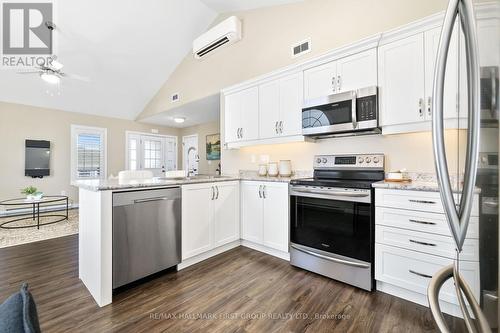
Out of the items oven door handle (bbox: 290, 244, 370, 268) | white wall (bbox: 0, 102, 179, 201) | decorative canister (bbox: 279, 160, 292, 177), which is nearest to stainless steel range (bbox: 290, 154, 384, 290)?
oven door handle (bbox: 290, 244, 370, 268)

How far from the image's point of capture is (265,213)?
8.98ft

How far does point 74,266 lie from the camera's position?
2447 mm

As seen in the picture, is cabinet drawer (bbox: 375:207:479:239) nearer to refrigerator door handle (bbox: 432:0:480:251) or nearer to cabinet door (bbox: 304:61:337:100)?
refrigerator door handle (bbox: 432:0:480:251)

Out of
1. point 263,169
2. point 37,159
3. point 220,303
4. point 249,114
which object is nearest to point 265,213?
point 263,169

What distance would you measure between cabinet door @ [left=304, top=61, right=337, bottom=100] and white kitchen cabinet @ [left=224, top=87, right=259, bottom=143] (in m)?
0.78

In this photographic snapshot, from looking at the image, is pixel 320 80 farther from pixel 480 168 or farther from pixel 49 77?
pixel 49 77

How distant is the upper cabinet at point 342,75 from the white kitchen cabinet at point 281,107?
0.16 metres

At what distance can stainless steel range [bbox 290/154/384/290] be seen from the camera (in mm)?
1951

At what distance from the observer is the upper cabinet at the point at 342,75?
2205 millimetres

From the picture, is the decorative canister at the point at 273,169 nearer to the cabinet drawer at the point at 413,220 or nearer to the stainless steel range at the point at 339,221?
the stainless steel range at the point at 339,221

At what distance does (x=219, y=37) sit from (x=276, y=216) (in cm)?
317

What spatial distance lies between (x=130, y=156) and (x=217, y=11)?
15.9ft

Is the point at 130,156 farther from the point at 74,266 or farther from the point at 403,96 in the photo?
the point at 403,96

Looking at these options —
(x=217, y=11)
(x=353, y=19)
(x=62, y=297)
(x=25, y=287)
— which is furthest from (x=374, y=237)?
(x=217, y=11)
